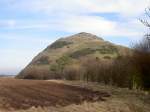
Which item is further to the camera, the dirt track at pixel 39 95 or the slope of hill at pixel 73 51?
the slope of hill at pixel 73 51

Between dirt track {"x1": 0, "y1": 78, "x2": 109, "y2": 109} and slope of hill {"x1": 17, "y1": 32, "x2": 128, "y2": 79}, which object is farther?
slope of hill {"x1": 17, "y1": 32, "x2": 128, "y2": 79}

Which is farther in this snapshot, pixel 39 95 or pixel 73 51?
pixel 73 51

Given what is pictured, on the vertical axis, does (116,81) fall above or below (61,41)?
below

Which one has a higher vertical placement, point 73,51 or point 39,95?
point 73,51

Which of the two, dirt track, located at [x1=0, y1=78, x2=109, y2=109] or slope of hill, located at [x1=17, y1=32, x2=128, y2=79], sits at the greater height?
slope of hill, located at [x1=17, y1=32, x2=128, y2=79]

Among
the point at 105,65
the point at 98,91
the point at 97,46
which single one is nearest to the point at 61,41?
the point at 97,46

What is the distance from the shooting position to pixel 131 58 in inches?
1553

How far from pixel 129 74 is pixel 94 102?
18.5 meters

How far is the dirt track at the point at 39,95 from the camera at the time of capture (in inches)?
787

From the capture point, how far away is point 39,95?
22.9 metres

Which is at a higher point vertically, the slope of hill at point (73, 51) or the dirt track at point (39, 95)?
the slope of hill at point (73, 51)

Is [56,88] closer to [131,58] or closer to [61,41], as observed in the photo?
[131,58]

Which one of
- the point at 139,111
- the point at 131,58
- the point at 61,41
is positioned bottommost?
the point at 139,111

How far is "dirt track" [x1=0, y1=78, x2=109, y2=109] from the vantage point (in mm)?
19984
